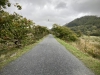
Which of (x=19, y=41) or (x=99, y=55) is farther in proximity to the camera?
(x=19, y=41)

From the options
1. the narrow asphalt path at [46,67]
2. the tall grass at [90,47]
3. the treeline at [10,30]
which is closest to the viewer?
the narrow asphalt path at [46,67]

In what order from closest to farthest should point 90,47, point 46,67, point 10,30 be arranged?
point 46,67 → point 10,30 → point 90,47

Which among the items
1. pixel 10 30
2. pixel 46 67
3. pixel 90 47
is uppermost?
pixel 10 30

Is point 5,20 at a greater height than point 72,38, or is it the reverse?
point 5,20

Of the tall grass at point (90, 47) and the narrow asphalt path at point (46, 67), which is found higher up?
the narrow asphalt path at point (46, 67)

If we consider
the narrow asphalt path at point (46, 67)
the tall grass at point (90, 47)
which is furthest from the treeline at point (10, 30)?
the tall grass at point (90, 47)

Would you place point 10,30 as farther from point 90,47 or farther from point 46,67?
point 90,47

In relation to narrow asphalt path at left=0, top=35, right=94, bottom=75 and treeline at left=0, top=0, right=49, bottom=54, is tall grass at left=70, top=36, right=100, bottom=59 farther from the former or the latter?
treeline at left=0, top=0, right=49, bottom=54

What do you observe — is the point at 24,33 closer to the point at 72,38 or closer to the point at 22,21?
the point at 22,21

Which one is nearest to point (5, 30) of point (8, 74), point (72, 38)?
point (8, 74)

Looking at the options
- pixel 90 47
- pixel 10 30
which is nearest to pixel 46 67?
pixel 10 30

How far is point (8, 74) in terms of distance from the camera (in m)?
6.47

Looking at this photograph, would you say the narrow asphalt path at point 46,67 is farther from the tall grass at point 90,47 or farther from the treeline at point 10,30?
the tall grass at point 90,47

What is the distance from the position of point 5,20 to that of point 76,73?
585 cm
